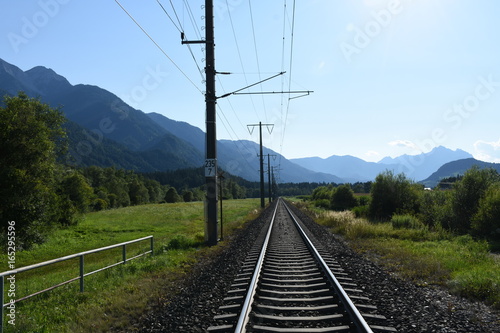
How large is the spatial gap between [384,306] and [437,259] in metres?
5.28

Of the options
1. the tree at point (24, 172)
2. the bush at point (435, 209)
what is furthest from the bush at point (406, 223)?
the tree at point (24, 172)

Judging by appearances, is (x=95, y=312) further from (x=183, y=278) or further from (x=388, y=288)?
(x=388, y=288)

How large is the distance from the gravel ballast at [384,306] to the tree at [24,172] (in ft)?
52.5

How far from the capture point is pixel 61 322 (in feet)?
19.8

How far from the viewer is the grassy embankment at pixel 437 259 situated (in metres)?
7.14

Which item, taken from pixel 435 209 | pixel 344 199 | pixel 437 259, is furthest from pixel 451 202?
pixel 344 199

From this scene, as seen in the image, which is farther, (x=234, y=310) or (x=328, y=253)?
(x=328, y=253)

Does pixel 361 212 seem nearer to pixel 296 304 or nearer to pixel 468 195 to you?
pixel 468 195

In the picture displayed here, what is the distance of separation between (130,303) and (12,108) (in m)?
19.3

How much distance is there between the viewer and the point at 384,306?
6184 millimetres

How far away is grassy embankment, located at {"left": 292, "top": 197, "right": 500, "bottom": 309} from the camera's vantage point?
7137 millimetres

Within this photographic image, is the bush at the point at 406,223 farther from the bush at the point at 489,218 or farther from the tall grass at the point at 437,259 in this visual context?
the bush at the point at 489,218

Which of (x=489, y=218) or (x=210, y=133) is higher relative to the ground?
(x=210, y=133)

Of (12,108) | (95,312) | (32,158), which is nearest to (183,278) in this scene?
(95,312)
